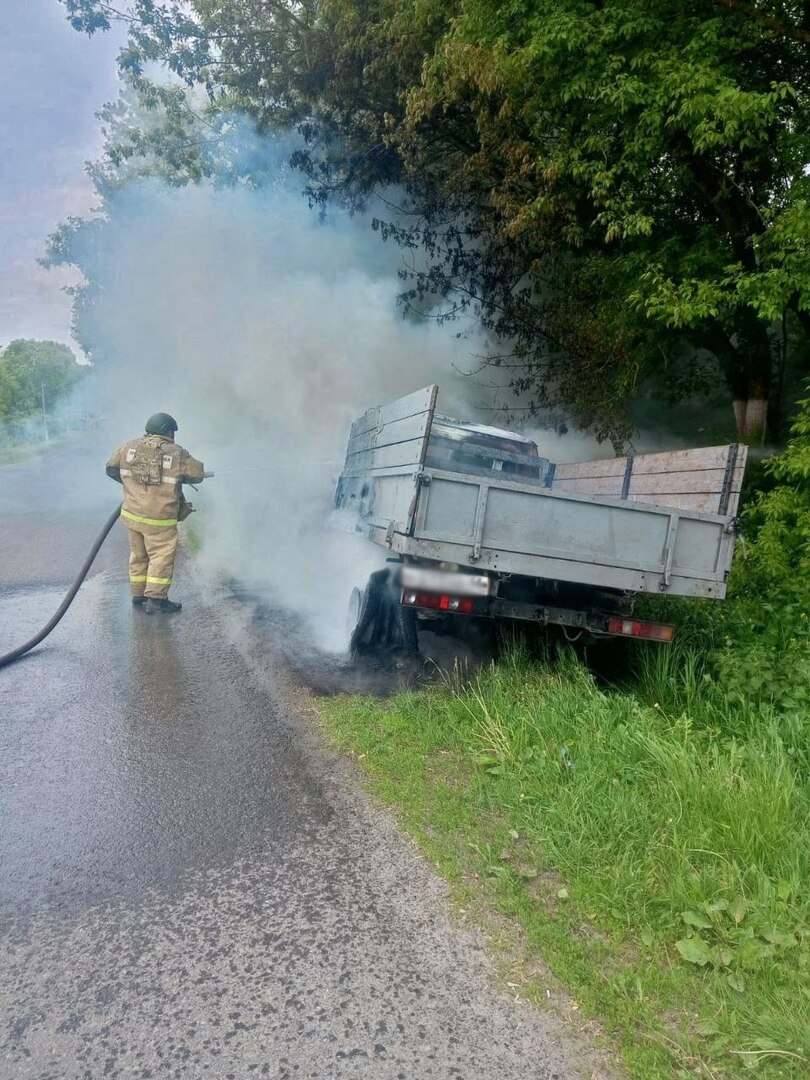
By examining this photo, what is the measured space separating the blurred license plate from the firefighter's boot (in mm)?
3740

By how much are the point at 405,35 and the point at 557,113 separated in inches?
106

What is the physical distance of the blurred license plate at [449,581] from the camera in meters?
4.68

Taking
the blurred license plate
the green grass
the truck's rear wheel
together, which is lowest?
the green grass

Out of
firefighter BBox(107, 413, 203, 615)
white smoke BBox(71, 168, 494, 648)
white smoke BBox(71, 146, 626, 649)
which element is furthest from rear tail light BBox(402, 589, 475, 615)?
white smoke BBox(71, 168, 494, 648)

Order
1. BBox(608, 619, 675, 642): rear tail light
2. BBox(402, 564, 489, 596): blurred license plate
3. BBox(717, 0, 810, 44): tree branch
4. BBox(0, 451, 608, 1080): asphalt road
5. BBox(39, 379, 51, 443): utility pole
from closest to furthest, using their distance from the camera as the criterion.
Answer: BBox(0, 451, 608, 1080): asphalt road, BBox(402, 564, 489, 596): blurred license plate, BBox(608, 619, 675, 642): rear tail light, BBox(717, 0, 810, 44): tree branch, BBox(39, 379, 51, 443): utility pole

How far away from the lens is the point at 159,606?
7.49 metres

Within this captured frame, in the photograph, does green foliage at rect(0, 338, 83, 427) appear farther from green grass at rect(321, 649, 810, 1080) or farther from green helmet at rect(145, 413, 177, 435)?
green grass at rect(321, 649, 810, 1080)

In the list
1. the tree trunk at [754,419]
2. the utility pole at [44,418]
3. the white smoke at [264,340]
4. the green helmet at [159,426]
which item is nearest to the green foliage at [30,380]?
the utility pole at [44,418]

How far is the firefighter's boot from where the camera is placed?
24.5ft

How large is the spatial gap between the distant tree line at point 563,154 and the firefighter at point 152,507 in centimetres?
455

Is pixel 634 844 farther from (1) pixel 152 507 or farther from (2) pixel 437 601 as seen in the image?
(1) pixel 152 507

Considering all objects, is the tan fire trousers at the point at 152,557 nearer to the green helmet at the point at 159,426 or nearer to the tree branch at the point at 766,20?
the green helmet at the point at 159,426

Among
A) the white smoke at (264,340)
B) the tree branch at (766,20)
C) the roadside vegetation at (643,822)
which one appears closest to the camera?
the roadside vegetation at (643,822)

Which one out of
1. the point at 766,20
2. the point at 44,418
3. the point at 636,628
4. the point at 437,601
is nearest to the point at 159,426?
the point at 437,601
